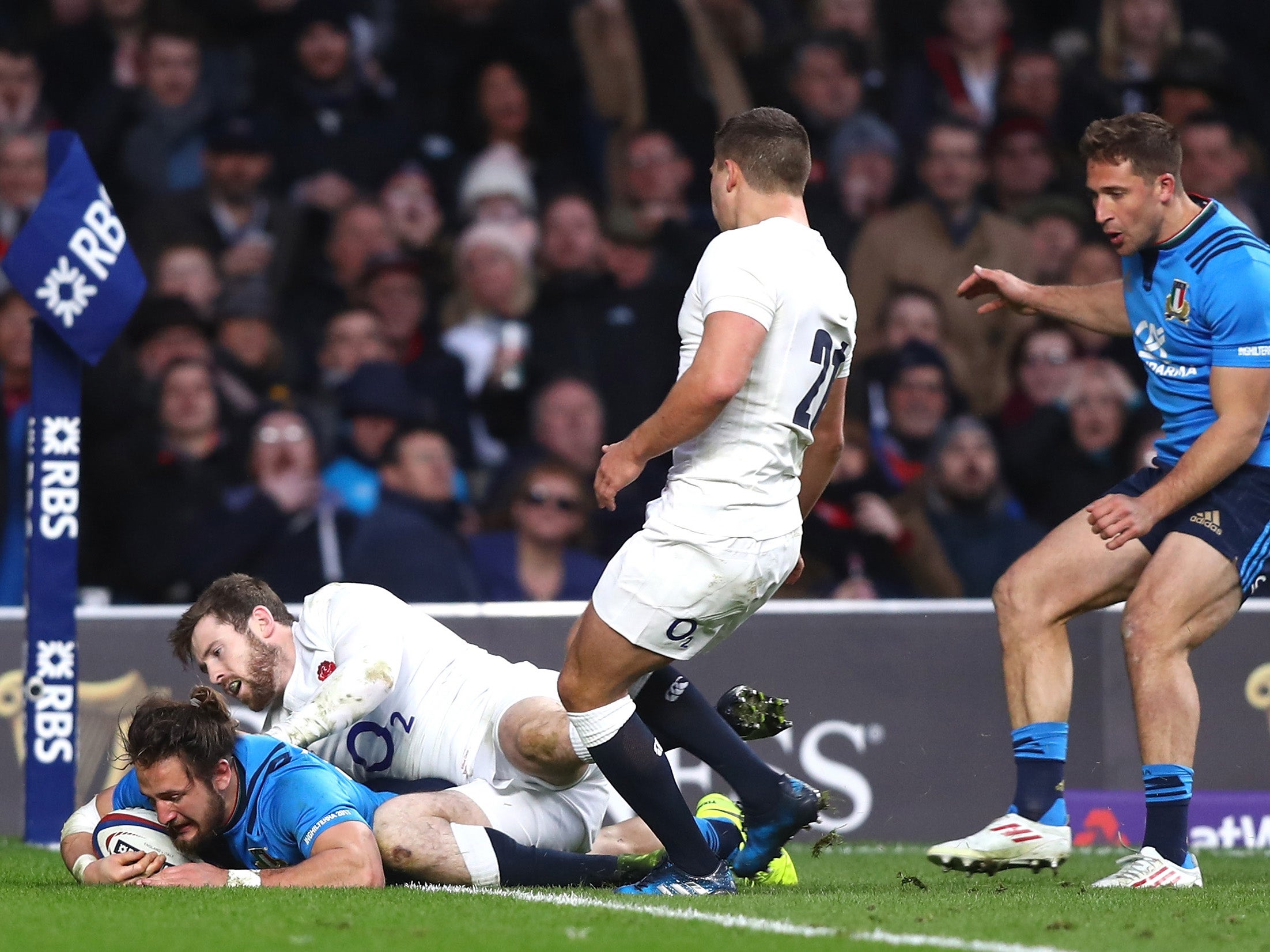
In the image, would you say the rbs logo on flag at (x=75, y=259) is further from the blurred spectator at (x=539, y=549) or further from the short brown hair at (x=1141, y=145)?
the short brown hair at (x=1141, y=145)

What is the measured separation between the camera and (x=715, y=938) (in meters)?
3.86

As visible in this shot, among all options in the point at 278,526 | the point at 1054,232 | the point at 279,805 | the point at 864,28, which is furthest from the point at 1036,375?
the point at 279,805

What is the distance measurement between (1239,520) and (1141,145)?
1.11 metres

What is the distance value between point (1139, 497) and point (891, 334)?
4440mm

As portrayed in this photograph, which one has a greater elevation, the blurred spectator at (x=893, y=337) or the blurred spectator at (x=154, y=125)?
the blurred spectator at (x=154, y=125)

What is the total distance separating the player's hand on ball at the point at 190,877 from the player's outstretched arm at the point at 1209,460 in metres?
2.54

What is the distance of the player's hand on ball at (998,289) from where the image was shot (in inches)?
219

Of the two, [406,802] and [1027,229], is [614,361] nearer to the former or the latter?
[1027,229]

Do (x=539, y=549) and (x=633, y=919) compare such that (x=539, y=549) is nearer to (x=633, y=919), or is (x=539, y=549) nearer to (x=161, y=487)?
(x=161, y=487)

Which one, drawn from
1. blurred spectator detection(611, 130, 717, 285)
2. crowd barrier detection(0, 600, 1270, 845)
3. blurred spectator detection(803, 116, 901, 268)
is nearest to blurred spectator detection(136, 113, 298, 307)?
blurred spectator detection(611, 130, 717, 285)

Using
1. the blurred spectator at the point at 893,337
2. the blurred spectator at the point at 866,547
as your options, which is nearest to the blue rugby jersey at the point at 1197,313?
the blurred spectator at the point at 866,547

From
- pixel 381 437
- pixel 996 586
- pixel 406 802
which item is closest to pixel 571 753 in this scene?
pixel 406 802

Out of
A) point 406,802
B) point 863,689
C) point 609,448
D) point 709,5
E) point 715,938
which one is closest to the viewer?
point 715,938

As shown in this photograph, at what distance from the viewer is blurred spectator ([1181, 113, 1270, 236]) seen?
10016 mm
